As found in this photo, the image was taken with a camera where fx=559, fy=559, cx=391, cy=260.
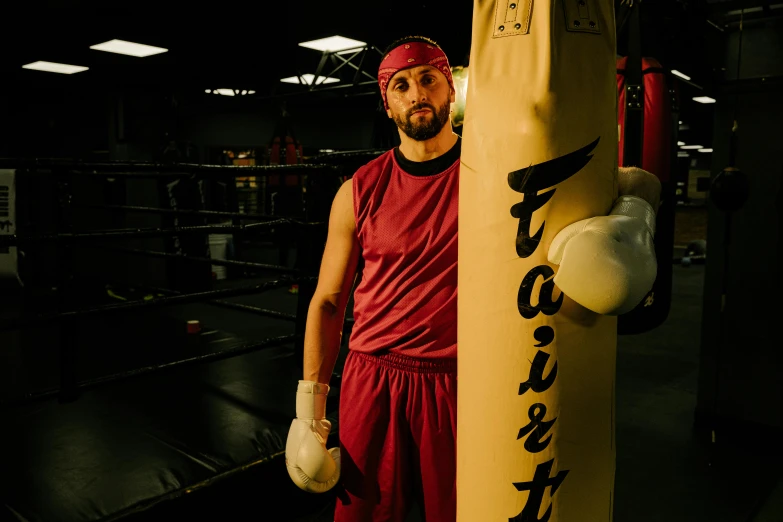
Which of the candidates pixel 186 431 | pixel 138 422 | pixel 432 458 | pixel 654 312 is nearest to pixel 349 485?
pixel 432 458

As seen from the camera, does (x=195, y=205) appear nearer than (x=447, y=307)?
No

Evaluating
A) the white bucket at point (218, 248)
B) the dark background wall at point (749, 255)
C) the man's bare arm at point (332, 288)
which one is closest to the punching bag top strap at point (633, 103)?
the man's bare arm at point (332, 288)

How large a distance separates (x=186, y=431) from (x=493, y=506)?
1766mm

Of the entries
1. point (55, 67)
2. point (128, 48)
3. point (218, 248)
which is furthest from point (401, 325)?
Result: point (55, 67)

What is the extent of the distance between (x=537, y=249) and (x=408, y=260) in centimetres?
42

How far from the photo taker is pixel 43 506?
5.81 feet

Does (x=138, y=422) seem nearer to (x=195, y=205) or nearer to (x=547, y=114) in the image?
(x=547, y=114)

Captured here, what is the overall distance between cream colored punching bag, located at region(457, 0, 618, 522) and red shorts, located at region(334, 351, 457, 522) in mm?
272

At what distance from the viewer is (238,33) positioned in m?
5.50

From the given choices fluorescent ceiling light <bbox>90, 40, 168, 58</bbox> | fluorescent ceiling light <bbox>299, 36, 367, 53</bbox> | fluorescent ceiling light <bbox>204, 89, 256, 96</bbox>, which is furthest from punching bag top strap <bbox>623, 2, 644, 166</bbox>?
fluorescent ceiling light <bbox>204, 89, 256, 96</bbox>

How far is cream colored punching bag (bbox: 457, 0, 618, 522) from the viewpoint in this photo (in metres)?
0.87

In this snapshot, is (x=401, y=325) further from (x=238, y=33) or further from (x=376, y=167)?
(x=238, y=33)

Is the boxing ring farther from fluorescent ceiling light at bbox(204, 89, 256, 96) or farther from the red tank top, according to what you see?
fluorescent ceiling light at bbox(204, 89, 256, 96)

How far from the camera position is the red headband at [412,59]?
1.27 m
